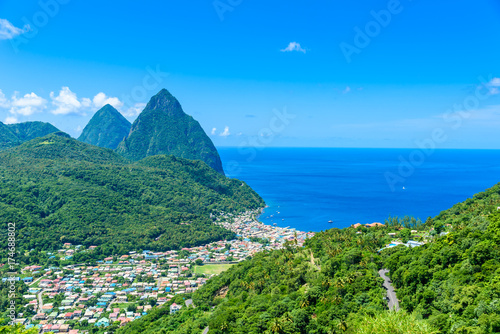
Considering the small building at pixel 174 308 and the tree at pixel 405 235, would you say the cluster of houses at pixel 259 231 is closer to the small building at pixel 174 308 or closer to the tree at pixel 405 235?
the small building at pixel 174 308

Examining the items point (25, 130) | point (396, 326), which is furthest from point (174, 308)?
point (25, 130)

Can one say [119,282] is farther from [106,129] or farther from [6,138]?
[106,129]

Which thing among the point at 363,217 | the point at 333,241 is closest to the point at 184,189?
the point at 363,217

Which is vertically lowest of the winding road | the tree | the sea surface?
the winding road

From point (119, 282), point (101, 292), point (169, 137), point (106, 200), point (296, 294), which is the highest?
point (169, 137)

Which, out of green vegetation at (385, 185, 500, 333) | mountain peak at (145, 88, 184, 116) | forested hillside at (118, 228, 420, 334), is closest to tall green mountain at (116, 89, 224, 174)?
mountain peak at (145, 88, 184, 116)

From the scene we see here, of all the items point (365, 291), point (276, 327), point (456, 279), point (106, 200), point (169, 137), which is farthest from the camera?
point (169, 137)

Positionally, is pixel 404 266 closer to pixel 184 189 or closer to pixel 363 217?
pixel 363 217

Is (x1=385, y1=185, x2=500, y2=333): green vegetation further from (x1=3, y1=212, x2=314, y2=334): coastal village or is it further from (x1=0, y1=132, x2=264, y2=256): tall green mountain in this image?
(x1=0, y1=132, x2=264, y2=256): tall green mountain
